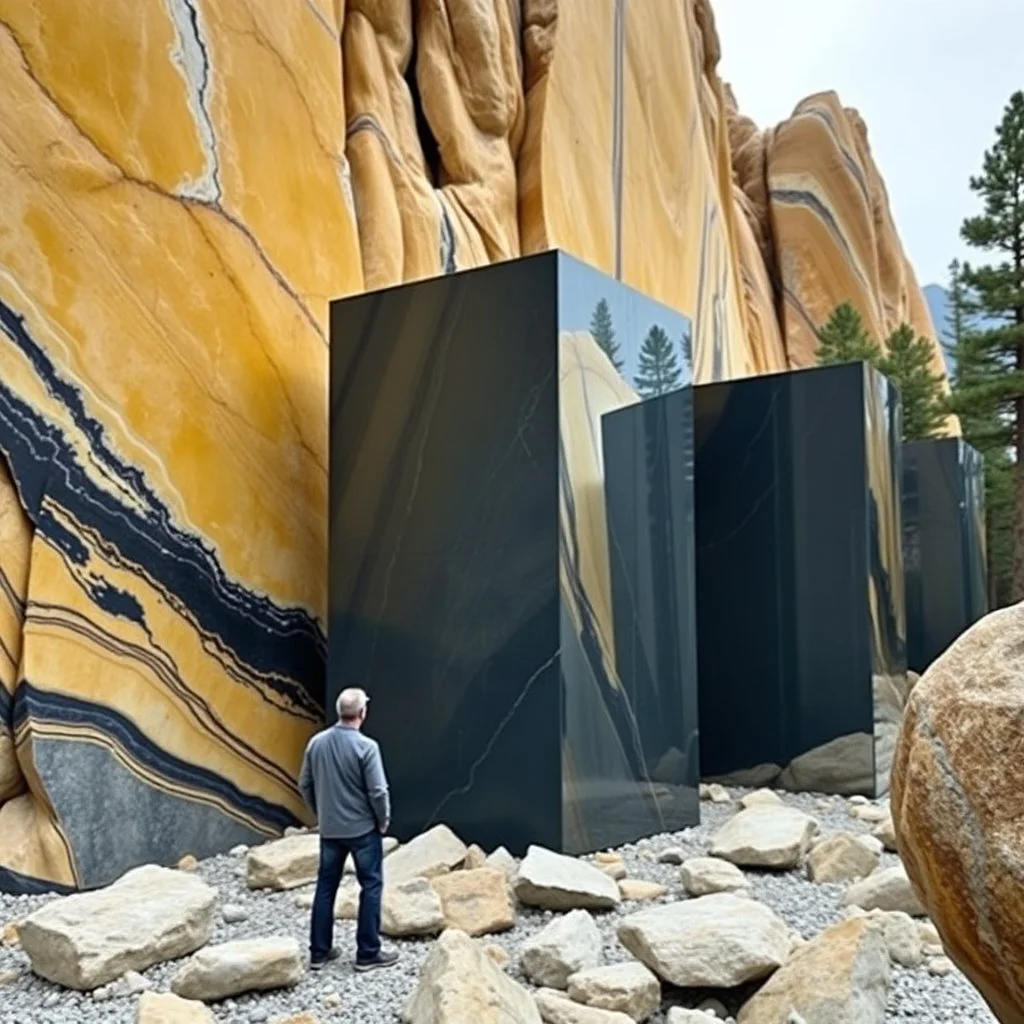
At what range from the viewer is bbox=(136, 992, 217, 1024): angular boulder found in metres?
3.33

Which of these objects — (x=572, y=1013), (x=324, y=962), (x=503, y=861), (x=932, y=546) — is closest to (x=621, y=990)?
(x=572, y=1013)

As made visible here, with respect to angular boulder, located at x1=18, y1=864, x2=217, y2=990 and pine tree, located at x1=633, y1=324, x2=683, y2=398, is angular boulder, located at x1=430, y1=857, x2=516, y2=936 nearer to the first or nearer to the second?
angular boulder, located at x1=18, y1=864, x2=217, y2=990

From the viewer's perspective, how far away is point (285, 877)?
540cm

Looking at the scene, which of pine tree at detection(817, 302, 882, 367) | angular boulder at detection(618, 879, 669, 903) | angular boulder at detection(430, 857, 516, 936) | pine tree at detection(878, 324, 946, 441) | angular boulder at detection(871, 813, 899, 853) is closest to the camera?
angular boulder at detection(430, 857, 516, 936)

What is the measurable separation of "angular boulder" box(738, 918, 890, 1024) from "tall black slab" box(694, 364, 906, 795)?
436 cm

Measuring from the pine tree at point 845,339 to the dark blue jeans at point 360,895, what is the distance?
18305 millimetres

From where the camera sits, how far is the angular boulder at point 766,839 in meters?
5.69

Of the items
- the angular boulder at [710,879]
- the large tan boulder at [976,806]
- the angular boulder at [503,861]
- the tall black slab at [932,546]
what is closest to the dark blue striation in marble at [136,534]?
the angular boulder at [503,861]

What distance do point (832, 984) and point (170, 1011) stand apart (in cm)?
209

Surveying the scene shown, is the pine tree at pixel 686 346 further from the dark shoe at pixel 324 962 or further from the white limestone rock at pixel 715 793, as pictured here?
the dark shoe at pixel 324 962

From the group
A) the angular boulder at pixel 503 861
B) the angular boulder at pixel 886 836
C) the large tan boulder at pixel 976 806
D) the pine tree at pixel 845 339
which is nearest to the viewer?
the large tan boulder at pixel 976 806

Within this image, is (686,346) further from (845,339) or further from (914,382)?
(914,382)

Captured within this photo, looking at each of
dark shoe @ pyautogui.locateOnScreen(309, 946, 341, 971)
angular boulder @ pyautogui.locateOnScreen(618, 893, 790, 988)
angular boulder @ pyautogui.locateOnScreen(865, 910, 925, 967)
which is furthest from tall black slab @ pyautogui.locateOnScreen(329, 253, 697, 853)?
angular boulder @ pyautogui.locateOnScreen(865, 910, 925, 967)

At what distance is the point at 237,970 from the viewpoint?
3828mm
